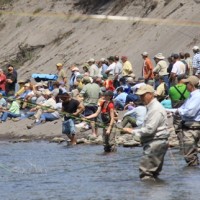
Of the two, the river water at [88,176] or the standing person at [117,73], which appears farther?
the standing person at [117,73]

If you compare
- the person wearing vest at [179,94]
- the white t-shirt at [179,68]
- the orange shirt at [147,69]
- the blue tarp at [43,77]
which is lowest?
the blue tarp at [43,77]

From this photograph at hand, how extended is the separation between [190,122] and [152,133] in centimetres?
224

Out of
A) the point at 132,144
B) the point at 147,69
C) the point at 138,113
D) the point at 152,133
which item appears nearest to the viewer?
the point at 152,133

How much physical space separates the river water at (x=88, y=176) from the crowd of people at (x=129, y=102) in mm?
492

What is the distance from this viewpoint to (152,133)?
16562mm

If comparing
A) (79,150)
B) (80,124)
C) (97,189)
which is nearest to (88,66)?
(80,124)

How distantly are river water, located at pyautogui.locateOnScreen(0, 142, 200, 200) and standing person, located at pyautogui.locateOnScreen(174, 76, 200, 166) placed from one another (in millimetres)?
287

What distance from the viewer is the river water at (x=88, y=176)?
1598 centimetres

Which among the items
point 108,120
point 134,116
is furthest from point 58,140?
point 108,120

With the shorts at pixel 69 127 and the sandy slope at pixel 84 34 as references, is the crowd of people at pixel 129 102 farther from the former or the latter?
the sandy slope at pixel 84 34

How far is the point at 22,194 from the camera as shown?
641 inches

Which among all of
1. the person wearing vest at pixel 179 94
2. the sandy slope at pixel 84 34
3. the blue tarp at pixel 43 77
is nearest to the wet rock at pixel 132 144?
the person wearing vest at pixel 179 94

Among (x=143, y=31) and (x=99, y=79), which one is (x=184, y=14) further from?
(x=99, y=79)

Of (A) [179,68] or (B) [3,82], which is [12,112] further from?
(A) [179,68]
